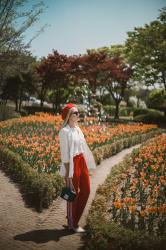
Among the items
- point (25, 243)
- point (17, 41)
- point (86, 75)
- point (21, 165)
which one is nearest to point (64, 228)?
point (25, 243)

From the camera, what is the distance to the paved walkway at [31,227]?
5164 mm

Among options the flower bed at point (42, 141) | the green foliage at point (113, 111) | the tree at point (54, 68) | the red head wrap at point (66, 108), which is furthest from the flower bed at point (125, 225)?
the green foliage at point (113, 111)

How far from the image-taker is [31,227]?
5.92m

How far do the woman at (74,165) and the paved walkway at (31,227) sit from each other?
375 millimetres

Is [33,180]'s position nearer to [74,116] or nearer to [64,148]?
[64,148]

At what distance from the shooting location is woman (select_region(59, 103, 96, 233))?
5582 millimetres

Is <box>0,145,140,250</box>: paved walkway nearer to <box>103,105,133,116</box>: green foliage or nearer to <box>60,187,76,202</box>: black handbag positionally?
<box>60,187,76,202</box>: black handbag

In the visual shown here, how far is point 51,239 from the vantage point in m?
5.41

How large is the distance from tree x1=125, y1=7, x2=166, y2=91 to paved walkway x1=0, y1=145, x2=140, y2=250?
23903mm

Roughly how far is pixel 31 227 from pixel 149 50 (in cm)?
2642

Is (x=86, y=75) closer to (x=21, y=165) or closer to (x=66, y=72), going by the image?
(x=66, y=72)

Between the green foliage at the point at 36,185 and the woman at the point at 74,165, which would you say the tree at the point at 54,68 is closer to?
the green foliage at the point at 36,185

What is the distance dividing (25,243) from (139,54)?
2794cm

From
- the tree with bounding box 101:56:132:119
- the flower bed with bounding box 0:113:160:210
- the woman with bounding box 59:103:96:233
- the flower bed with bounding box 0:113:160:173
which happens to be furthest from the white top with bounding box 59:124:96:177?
the tree with bounding box 101:56:132:119
